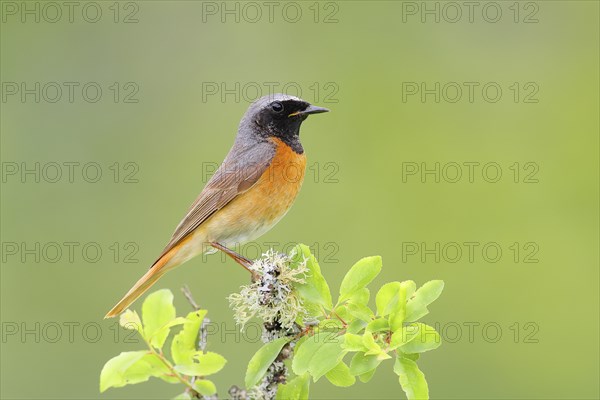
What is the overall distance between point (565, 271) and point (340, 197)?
245cm

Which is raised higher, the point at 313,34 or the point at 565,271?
the point at 313,34

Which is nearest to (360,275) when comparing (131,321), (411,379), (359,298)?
(359,298)

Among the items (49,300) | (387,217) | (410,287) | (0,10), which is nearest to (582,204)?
(387,217)

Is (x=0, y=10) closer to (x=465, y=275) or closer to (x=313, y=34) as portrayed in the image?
(x=313, y=34)

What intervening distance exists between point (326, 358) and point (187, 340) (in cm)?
49

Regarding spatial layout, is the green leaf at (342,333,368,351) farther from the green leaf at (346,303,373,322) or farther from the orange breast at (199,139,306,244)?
the orange breast at (199,139,306,244)

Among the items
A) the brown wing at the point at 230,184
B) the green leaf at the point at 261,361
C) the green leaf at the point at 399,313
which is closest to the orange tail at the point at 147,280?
the brown wing at the point at 230,184

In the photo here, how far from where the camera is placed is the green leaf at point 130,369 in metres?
2.77

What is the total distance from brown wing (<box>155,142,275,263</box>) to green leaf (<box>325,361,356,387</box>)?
2.62 meters

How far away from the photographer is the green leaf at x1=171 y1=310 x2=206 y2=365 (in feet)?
9.62

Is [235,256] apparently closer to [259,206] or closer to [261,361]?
[259,206]

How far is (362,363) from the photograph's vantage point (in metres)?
2.98

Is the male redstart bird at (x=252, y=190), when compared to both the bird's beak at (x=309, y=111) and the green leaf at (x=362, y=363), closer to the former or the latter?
the bird's beak at (x=309, y=111)

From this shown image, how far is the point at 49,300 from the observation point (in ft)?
27.0
